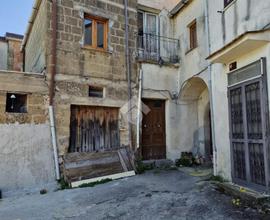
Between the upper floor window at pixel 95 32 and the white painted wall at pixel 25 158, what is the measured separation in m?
3.14

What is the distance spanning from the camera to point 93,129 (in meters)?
7.80

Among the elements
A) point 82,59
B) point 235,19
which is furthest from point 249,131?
point 82,59

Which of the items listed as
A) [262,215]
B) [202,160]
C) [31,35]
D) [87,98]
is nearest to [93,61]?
[87,98]

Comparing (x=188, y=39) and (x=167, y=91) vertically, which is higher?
(x=188, y=39)

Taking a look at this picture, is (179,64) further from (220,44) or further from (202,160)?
(202,160)

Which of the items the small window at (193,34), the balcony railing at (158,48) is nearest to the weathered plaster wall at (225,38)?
the small window at (193,34)

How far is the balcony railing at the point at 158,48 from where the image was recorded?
9312 mm

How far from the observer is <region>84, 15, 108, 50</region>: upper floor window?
812cm

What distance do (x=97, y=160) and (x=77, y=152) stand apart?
2.09ft

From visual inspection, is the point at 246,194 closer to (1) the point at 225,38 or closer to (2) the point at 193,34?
(1) the point at 225,38

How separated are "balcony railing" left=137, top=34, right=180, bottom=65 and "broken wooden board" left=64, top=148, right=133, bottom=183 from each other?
12.6 feet

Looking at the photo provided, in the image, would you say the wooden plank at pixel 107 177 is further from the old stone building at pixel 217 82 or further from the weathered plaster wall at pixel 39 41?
the weathered plaster wall at pixel 39 41

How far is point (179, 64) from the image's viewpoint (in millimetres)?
9328

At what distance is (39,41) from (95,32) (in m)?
1.89
